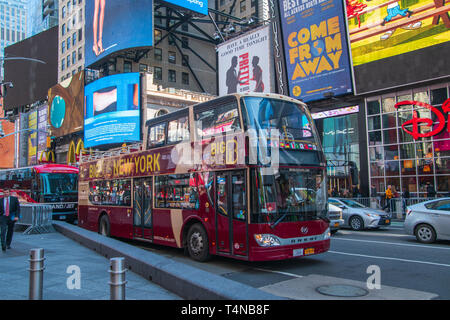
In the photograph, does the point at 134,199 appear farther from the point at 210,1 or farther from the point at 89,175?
the point at 210,1

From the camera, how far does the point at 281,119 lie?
934cm

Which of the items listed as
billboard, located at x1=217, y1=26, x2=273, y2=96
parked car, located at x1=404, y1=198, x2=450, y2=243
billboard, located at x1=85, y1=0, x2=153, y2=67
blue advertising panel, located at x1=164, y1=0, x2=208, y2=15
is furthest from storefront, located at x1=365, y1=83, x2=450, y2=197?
blue advertising panel, located at x1=164, y1=0, x2=208, y2=15

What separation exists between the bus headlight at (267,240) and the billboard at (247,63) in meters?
23.6

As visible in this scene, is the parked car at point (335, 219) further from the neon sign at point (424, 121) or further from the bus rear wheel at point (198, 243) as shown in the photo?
the neon sign at point (424, 121)

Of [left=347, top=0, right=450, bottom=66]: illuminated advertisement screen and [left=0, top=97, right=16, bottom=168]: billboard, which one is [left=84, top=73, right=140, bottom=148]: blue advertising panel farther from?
[left=0, top=97, right=16, bottom=168]: billboard

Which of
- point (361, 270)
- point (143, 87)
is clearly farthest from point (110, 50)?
point (361, 270)

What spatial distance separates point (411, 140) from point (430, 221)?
530 inches

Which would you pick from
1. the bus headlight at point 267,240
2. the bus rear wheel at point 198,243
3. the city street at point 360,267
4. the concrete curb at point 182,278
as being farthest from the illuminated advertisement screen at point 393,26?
the concrete curb at point 182,278

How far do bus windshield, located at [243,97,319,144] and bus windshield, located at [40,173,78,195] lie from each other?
16616 millimetres

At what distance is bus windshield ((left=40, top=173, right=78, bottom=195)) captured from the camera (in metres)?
22.0

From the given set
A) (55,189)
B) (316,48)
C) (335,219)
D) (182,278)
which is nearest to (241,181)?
(182,278)

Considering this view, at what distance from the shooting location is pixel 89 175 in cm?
1680

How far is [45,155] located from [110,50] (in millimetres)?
23312

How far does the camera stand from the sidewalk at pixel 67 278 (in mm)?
6395
